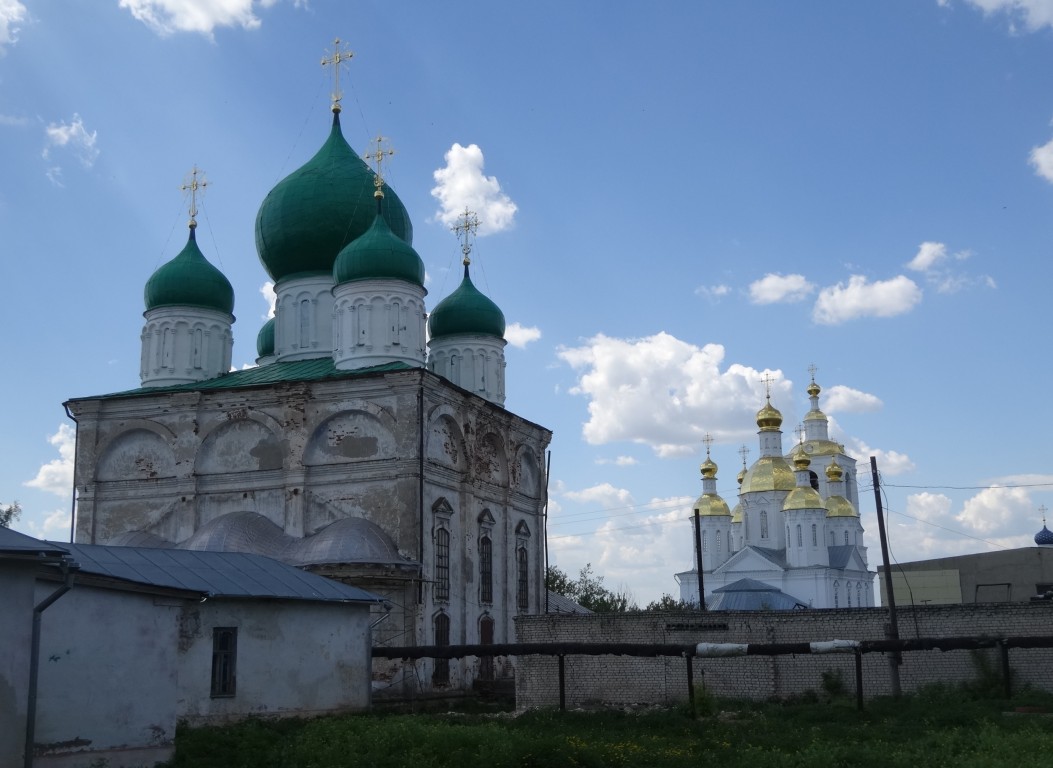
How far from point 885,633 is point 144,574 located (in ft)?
43.1

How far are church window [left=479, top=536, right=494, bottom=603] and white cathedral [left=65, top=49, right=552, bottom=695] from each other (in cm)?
7

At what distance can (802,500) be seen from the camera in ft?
→ 185

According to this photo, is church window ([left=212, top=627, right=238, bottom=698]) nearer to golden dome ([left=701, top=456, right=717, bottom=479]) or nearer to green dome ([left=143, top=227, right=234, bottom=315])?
green dome ([left=143, top=227, right=234, bottom=315])

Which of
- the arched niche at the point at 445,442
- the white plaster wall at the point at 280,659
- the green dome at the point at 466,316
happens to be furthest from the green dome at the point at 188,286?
the white plaster wall at the point at 280,659

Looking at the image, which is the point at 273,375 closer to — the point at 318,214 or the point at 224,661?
the point at 318,214

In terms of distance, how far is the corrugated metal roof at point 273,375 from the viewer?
83.1 ft

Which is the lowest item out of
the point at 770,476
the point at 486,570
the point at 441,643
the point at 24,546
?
the point at 441,643

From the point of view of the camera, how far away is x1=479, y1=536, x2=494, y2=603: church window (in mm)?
27000

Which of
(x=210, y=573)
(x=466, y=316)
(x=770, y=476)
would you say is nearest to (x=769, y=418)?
(x=770, y=476)

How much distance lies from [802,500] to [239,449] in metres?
36.8

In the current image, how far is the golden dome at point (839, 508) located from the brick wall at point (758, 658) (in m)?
39.9

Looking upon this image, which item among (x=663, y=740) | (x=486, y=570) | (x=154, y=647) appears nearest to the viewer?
(x=154, y=647)

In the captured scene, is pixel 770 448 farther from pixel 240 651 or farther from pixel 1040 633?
pixel 240 651

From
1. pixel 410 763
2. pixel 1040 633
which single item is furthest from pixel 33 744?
pixel 1040 633
